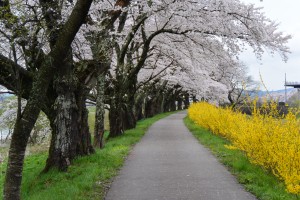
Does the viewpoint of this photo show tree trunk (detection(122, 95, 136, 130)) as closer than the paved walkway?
No

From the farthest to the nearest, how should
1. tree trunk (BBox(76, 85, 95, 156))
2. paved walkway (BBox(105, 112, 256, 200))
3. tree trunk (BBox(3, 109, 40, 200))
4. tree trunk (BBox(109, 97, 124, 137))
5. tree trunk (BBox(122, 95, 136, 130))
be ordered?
1. tree trunk (BBox(122, 95, 136, 130))
2. tree trunk (BBox(109, 97, 124, 137))
3. tree trunk (BBox(76, 85, 95, 156))
4. paved walkway (BBox(105, 112, 256, 200))
5. tree trunk (BBox(3, 109, 40, 200))

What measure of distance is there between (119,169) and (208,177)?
251cm

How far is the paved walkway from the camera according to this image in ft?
23.1

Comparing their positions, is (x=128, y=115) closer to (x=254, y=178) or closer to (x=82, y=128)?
(x=82, y=128)

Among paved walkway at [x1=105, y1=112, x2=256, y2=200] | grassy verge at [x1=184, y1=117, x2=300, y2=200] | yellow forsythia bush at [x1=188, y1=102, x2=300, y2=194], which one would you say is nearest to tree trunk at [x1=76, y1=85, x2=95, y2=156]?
paved walkway at [x1=105, y1=112, x2=256, y2=200]

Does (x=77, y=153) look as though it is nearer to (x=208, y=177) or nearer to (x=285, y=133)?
(x=208, y=177)

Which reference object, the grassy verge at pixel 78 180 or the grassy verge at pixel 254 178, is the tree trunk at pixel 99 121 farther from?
the grassy verge at pixel 254 178

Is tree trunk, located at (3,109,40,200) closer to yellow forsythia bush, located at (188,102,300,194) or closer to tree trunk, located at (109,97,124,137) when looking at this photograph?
yellow forsythia bush, located at (188,102,300,194)

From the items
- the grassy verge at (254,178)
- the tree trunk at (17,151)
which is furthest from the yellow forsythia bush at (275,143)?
the tree trunk at (17,151)

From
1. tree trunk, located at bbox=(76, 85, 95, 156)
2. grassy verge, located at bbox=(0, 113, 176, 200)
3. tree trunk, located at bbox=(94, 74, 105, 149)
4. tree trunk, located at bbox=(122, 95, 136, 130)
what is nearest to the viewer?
grassy verge, located at bbox=(0, 113, 176, 200)

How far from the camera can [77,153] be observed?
437 inches

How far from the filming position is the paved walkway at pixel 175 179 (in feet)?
23.1

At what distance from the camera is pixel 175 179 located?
8.46 metres

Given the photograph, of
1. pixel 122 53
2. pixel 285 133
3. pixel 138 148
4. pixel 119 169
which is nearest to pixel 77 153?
pixel 119 169
